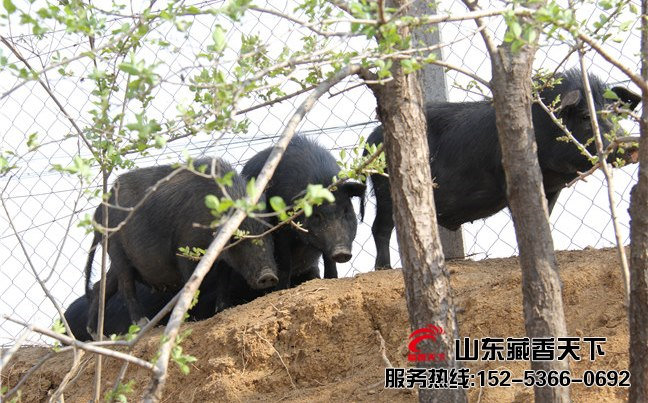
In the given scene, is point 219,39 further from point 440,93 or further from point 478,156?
point 440,93

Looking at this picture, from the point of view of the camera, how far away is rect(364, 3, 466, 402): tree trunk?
10.0ft

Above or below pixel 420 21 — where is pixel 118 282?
below

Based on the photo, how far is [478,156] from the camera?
19.2 ft

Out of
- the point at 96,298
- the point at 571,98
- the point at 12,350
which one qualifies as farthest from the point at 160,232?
the point at 12,350

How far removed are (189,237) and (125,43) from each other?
9.82ft

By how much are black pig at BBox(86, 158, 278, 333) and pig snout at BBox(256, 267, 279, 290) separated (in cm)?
6

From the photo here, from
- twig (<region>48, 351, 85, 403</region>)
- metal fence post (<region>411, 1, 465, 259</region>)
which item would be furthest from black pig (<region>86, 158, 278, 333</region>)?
twig (<region>48, 351, 85, 403</region>)

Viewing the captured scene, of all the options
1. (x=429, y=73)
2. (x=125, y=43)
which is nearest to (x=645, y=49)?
(x=125, y=43)

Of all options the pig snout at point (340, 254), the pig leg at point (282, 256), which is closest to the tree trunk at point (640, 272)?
the pig snout at point (340, 254)

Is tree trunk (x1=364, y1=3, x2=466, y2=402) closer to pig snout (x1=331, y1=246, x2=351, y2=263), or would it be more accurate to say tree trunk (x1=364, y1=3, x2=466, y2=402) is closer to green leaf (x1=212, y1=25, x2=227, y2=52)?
green leaf (x1=212, y1=25, x2=227, y2=52)

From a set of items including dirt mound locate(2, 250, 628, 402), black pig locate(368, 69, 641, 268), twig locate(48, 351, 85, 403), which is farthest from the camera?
black pig locate(368, 69, 641, 268)

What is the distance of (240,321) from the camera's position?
15.6 feet

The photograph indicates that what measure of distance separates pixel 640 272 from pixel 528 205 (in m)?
0.45

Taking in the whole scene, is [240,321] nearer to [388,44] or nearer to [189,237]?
[189,237]
